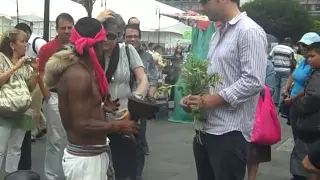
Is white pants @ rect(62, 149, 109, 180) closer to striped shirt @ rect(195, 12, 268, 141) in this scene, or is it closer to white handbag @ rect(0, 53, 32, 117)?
striped shirt @ rect(195, 12, 268, 141)

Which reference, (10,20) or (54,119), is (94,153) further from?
(10,20)

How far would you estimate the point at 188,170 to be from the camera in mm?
7422

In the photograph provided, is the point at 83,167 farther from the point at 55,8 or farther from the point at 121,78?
the point at 55,8

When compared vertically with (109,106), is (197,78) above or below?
above

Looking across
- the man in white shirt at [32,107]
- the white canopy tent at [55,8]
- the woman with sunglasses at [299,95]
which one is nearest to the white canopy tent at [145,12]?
the white canopy tent at [55,8]

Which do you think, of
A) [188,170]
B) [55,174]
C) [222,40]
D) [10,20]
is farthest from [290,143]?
[10,20]

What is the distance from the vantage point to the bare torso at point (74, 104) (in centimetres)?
356

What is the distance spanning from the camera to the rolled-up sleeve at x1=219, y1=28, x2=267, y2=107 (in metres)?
3.49

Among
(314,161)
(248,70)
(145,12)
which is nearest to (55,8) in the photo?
(145,12)

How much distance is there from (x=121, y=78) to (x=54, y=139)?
141cm

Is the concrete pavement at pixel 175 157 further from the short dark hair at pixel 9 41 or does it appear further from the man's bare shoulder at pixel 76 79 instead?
the man's bare shoulder at pixel 76 79

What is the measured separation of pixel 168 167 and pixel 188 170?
0.31 meters

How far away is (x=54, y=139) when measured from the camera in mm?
6027

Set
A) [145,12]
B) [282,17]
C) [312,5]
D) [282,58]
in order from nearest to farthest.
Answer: [282,58], [145,12], [282,17], [312,5]
